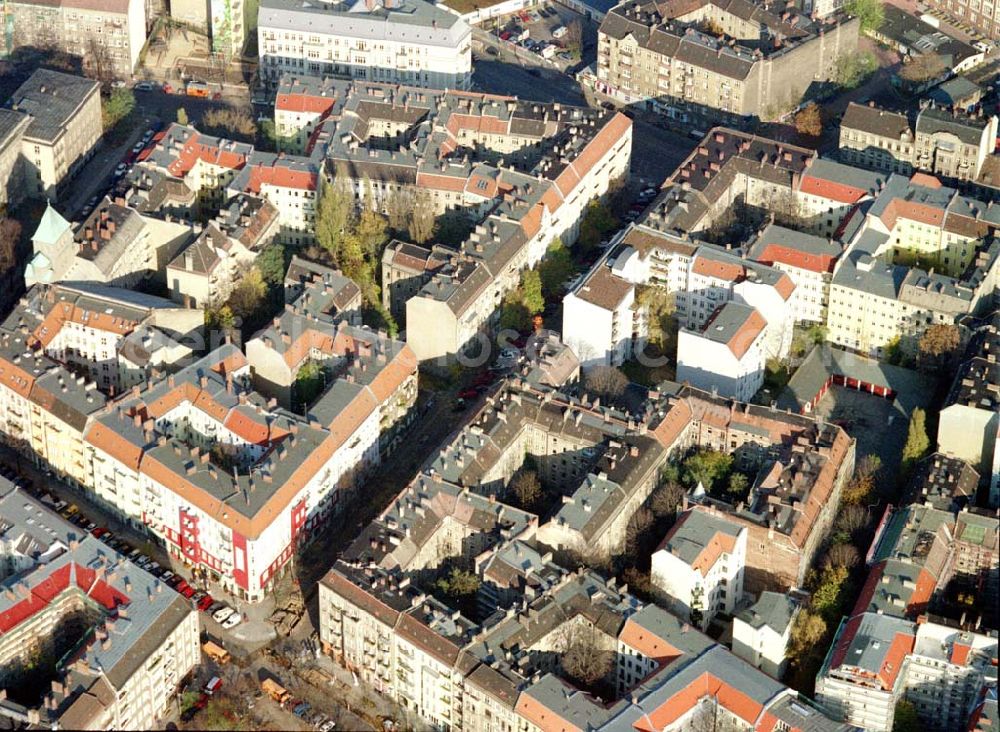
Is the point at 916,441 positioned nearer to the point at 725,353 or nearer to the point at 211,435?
the point at 725,353

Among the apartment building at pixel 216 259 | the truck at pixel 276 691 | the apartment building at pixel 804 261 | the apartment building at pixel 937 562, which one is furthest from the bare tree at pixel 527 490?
Answer: the apartment building at pixel 216 259

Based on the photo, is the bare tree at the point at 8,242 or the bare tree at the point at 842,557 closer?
the bare tree at the point at 842,557

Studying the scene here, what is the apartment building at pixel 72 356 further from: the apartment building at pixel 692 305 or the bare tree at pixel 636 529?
the bare tree at pixel 636 529

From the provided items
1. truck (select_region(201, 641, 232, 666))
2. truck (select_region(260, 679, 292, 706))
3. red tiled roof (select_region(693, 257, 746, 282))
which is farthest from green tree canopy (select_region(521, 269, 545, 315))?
truck (select_region(260, 679, 292, 706))

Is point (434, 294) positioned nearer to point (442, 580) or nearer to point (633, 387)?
point (633, 387)

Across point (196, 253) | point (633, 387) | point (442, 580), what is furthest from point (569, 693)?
point (196, 253)

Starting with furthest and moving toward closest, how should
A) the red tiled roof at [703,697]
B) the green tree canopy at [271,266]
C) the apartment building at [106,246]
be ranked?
the green tree canopy at [271,266] < the apartment building at [106,246] < the red tiled roof at [703,697]
